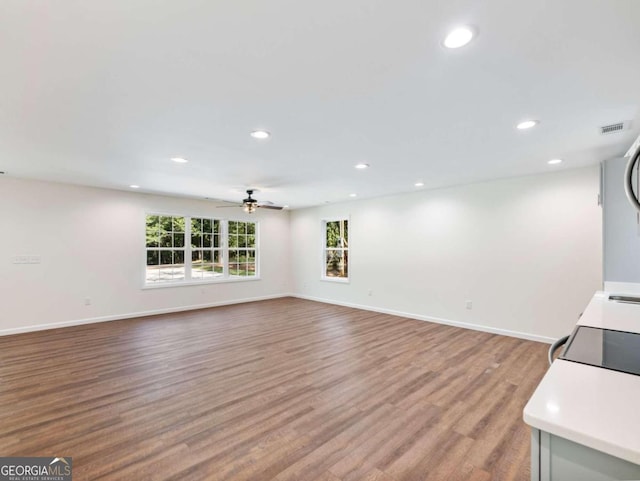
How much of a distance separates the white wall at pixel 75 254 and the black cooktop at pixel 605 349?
22.4ft

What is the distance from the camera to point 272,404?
2730 millimetres

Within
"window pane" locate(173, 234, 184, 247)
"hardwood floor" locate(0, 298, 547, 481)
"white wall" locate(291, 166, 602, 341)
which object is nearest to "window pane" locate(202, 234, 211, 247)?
"window pane" locate(173, 234, 184, 247)

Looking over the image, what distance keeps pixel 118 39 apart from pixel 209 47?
0.46m

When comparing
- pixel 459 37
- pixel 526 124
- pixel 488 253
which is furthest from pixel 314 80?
pixel 488 253

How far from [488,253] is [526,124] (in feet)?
9.19

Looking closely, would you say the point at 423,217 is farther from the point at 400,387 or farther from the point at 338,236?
the point at 400,387

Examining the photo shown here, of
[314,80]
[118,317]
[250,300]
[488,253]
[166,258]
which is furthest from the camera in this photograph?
[250,300]

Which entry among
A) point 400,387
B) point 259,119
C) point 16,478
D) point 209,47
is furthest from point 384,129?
point 16,478

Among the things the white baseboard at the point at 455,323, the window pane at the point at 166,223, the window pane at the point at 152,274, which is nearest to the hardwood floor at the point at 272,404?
the white baseboard at the point at 455,323

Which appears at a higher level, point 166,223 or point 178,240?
point 166,223

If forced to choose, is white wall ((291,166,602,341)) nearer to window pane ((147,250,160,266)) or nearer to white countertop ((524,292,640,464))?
white countertop ((524,292,640,464))

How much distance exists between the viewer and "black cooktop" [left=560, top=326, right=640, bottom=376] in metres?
1.13

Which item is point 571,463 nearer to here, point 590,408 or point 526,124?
point 590,408

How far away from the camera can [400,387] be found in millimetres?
3045
